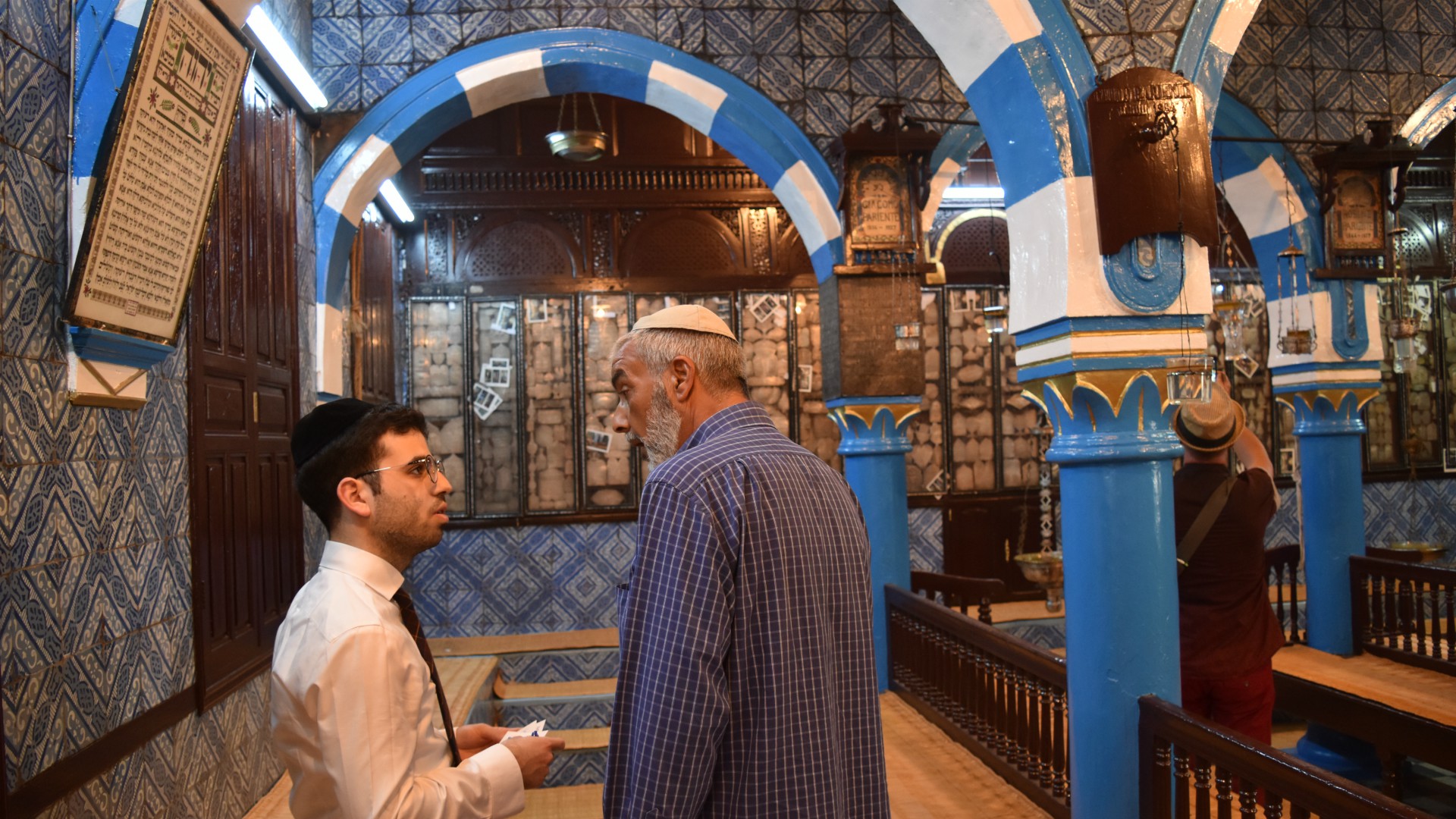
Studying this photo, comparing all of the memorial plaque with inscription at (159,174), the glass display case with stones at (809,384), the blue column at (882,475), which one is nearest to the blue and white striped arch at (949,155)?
the blue column at (882,475)

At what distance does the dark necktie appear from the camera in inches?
72.1

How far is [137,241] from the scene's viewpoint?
2.63 metres

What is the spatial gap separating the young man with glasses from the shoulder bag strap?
7.93ft

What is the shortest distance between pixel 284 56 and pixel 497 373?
3.70 m

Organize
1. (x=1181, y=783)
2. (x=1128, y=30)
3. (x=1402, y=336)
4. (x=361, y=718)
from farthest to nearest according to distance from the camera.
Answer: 1. (x=1402, y=336)
2. (x=1128, y=30)
3. (x=1181, y=783)
4. (x=361, y=718)

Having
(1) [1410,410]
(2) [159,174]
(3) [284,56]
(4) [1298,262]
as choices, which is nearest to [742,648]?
(2) [159,174]

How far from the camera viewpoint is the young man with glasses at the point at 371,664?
5.23ft

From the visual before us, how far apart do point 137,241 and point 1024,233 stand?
2.70 metres

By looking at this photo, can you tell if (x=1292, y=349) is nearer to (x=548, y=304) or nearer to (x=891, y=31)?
(x=891, y=31)

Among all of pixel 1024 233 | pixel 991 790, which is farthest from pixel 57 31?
pixel 991 790

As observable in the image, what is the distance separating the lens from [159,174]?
106 inches

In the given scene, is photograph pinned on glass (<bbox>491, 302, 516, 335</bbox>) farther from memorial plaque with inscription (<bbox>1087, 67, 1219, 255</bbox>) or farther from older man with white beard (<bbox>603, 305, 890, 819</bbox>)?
older man with white beard (<bbox>603, 305, 890, 819</bbox>)

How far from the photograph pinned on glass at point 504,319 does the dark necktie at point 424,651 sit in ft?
20.3

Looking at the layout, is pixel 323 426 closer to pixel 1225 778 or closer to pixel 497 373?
pixel 1225 778
